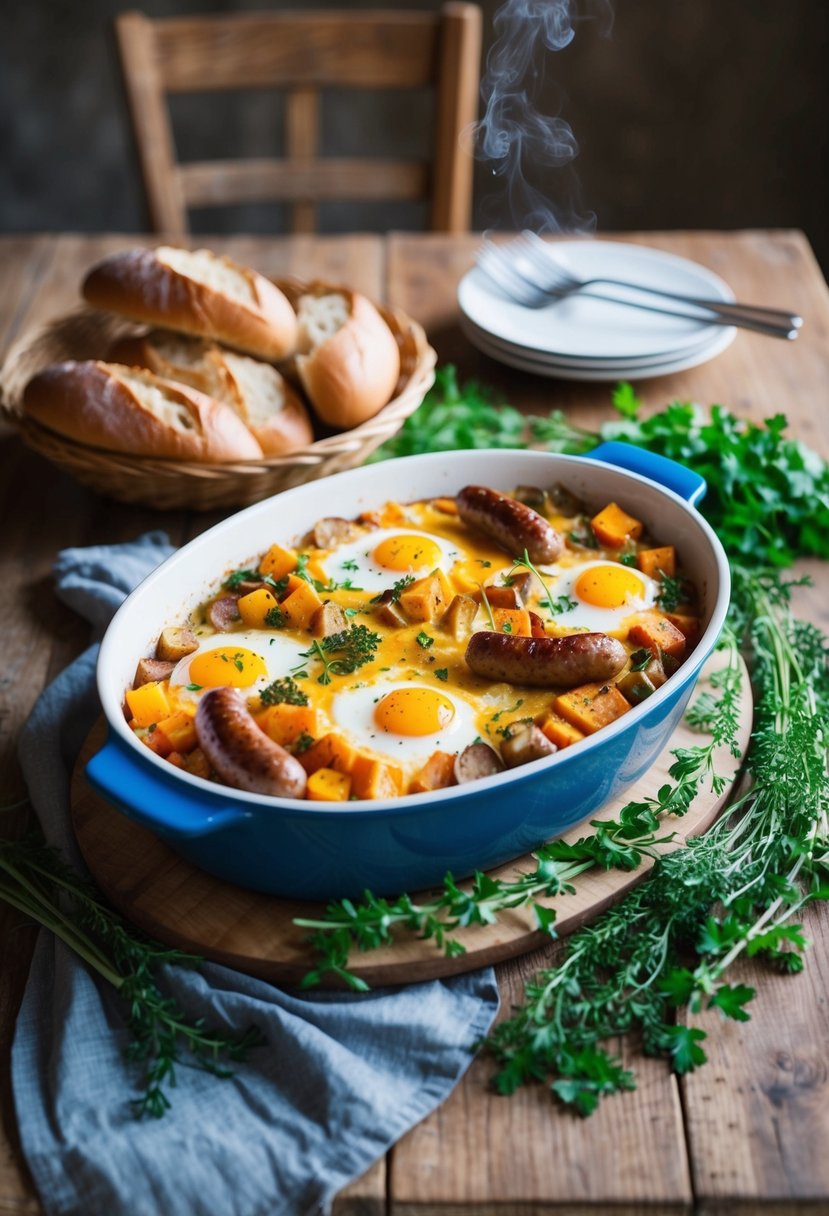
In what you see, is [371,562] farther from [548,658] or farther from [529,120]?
[529,120]

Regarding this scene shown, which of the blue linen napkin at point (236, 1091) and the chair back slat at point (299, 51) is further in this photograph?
the chair back slat at point (299, 51)

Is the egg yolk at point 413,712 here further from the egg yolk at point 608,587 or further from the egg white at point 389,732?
the egg yolk at point 608,587

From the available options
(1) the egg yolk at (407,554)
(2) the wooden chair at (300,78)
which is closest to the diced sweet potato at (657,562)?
(1) the egg yolk at (407,554)

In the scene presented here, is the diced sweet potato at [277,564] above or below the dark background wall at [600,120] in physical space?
above

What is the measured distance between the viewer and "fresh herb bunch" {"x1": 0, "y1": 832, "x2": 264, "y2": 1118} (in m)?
1.86

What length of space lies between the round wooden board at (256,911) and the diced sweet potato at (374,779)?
0.22 meters

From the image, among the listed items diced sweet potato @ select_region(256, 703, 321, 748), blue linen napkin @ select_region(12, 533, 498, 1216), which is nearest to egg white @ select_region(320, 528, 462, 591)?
diced sweet potato @ select_region(256, 703, 321, 748)

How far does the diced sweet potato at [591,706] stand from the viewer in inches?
85.4

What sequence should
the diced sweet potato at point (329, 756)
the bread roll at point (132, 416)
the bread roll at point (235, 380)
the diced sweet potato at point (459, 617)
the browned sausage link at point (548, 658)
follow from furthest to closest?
the bread roll at point (235, 380) → the bread roll at point (132, 416) → the diced sweet potato at point (459, 617) → the browned sausage link at point (548, 658) → the diced sweet potato at point (329, 756)

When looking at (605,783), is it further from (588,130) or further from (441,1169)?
(588,130)

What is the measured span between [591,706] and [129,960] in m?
0.90

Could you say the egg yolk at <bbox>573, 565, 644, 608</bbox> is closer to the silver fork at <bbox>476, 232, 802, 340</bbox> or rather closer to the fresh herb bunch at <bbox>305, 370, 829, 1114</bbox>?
the fresh herb bunch at <bbox>305, 370, 829, 1114</bbox>

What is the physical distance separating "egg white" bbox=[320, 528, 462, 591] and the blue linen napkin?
0.90m

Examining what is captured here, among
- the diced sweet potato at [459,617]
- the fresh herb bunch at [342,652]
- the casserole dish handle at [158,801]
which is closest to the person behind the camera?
the casserole dish handle at [158,801]
